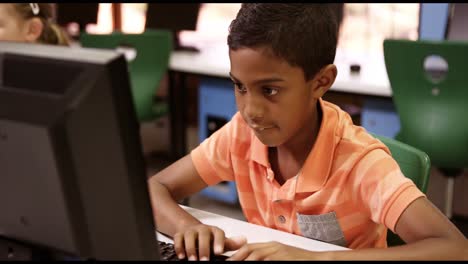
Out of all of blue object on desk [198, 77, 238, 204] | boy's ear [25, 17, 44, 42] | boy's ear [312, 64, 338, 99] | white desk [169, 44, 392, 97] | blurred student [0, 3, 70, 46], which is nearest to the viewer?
boy's ear [312, 64, 338, 99]

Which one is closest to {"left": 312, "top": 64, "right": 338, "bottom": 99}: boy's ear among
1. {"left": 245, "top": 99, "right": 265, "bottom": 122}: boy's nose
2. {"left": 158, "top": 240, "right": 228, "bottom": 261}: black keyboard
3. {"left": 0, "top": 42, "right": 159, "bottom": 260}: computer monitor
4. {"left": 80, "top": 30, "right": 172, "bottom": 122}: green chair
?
{"left": 245, "top": 99, "right": 265, "bottom": 122}: boy's nose

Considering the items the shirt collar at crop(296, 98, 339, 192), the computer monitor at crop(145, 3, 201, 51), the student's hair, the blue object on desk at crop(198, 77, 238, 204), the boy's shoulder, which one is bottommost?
the blue object on desk at crop(198, 77, 238, 204)

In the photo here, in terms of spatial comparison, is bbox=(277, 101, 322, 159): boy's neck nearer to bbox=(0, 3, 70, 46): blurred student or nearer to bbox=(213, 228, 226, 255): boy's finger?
bbox=(213, 228, 226, 255): boy's finger

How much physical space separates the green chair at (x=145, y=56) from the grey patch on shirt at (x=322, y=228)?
202 centimetres

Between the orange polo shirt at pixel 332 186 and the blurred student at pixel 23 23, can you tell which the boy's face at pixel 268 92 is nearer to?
the orange polo shirt at pixel 332 186

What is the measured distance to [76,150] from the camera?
1.79 feet

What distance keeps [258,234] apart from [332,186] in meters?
0.16

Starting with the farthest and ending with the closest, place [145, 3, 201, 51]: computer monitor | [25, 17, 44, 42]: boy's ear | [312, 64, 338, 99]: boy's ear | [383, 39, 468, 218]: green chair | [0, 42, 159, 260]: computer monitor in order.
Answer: [145, 3, 201, 51]: computer monitor < [383, 39, 468, 218]: green chair < [25, 17, 44, 42]: boy's ear < [312, 64, 338, 99]: boy's ear < [0, 42, 159, 260]: computer monitor

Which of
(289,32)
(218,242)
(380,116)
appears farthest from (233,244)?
(380,116)

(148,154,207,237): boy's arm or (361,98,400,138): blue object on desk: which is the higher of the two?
(148,154,207,237): boy's arm

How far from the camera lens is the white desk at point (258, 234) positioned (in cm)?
98

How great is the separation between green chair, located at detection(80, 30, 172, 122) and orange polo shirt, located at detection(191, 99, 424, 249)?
74.8 inches

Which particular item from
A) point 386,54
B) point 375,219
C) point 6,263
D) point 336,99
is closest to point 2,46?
point 6,263

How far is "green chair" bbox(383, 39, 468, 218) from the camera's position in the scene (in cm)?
213
